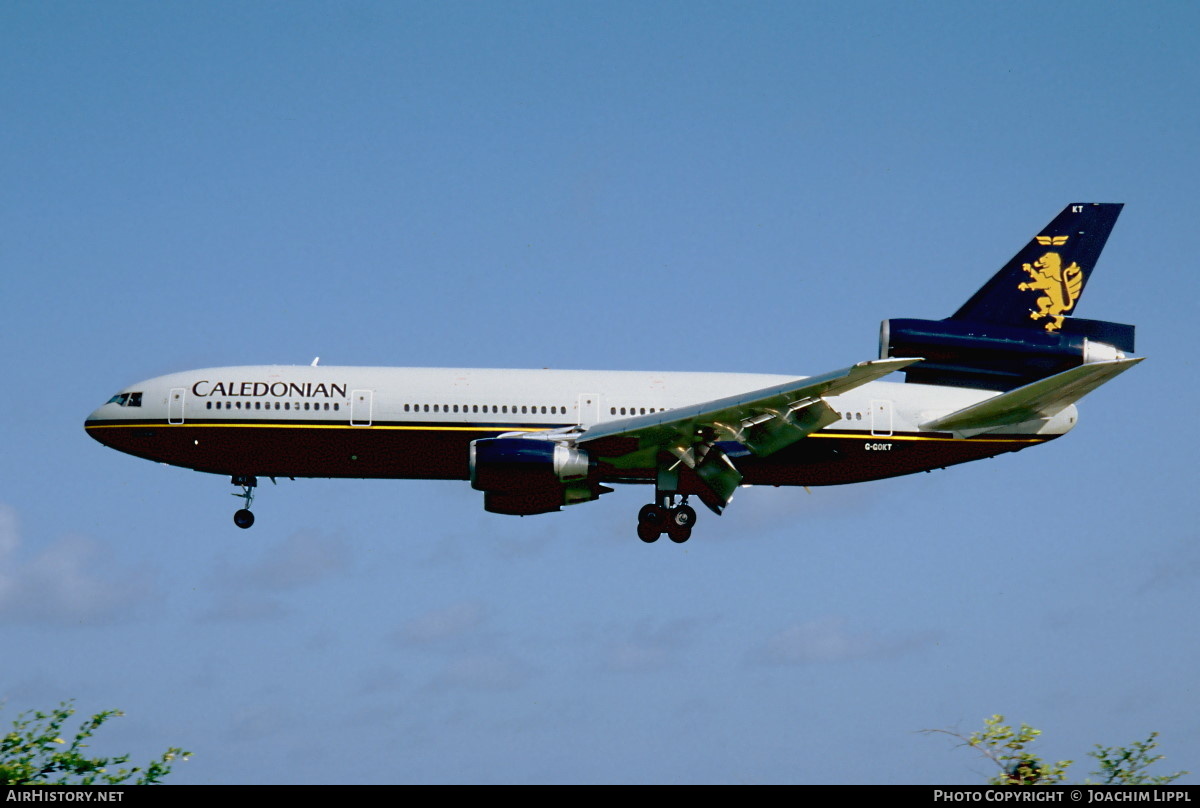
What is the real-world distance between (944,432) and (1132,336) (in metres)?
6.48

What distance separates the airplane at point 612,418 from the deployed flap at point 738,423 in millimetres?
367

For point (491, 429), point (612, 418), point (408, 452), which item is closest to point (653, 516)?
point (612, 418)

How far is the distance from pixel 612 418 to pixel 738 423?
497cm

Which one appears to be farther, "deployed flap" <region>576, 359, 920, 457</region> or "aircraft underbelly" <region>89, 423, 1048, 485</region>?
"aircraft underbelly" <region>89, 423, 1048, 485</region>

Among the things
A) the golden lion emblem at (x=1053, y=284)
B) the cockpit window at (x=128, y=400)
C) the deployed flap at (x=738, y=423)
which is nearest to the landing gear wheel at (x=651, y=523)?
the deployed flap at (x=738, y=423)

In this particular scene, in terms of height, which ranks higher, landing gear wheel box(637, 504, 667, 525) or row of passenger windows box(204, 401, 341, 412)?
row of passenger windows box(204, 401, 341, 412)

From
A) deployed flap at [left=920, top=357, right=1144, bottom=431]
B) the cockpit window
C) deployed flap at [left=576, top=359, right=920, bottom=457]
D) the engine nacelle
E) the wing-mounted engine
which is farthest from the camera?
the cockpit window

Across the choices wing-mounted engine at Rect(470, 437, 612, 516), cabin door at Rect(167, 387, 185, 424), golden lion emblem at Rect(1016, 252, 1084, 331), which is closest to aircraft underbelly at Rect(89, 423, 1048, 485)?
cabin door at Rect(167, 387, 185, 424)

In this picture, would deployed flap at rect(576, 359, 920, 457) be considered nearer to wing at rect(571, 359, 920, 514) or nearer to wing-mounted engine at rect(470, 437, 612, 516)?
wing at rect(571, 359, 920, 514)

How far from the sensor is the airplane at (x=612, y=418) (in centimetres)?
4375

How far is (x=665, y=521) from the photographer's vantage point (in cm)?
4378

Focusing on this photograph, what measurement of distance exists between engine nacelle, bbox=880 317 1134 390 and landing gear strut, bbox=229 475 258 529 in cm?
2097

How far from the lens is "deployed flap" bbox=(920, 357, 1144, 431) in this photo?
39.8 metres
